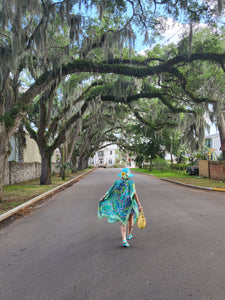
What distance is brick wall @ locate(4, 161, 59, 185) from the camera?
1548cm

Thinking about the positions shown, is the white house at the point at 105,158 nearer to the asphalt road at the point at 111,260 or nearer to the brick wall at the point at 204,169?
the brick wall at the point at 204,169

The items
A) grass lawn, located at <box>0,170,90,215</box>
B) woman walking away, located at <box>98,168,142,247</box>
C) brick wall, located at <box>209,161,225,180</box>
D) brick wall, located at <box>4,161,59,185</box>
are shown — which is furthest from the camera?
brick wall, located at <box>209,161,225,180</box>

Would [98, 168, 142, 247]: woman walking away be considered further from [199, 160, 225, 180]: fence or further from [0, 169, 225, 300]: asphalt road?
[199, 160, 225, 180]: fence

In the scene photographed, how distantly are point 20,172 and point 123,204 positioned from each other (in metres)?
15.3

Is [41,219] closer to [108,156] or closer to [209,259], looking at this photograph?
[209,259]

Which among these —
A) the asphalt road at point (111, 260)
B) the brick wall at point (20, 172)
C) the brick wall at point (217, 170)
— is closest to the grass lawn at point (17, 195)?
the asphalt road at point (111, 260)

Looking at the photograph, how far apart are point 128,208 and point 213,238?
1.74 m

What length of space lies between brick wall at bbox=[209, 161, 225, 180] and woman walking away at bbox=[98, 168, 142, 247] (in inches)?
537

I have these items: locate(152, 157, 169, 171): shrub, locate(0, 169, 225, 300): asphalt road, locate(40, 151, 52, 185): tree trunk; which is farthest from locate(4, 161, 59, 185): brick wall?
locate(152, 157, 169, 171): shrub

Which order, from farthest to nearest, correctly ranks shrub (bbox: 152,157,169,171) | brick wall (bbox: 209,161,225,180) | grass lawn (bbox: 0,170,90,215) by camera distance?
shrub (bbox: 152,157,169,171)
brick wall (bbox: 209,161,225,180)
grass lawn (bbox: 0,170,90,215)

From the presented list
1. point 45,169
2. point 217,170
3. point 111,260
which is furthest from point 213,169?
point 111,260

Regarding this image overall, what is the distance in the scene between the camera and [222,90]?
15594 mm

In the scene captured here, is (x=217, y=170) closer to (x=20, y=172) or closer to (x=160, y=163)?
(x=20, y=172)

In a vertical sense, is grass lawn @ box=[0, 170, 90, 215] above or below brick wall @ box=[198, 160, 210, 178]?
below
